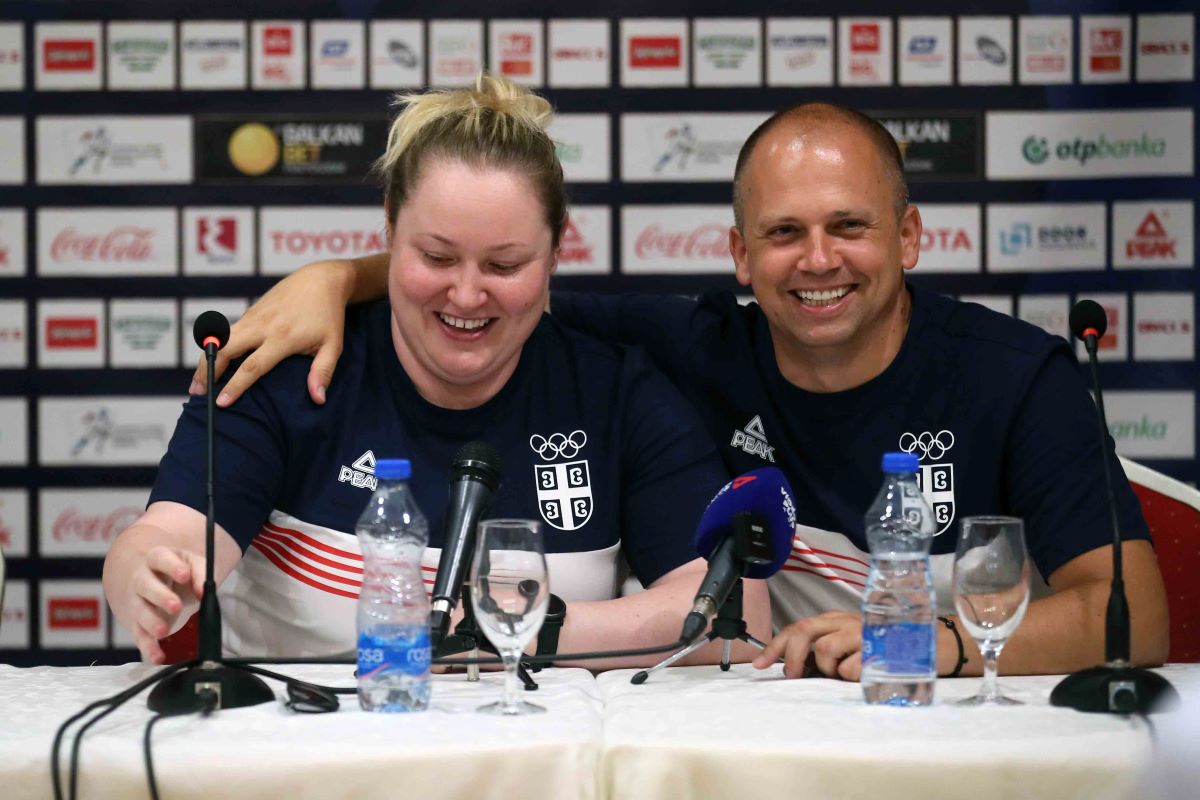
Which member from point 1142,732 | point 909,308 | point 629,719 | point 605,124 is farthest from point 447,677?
point 605,124

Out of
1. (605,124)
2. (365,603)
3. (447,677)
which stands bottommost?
(447,677)

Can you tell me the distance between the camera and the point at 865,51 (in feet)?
12.5

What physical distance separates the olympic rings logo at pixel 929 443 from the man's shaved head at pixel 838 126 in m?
0.34

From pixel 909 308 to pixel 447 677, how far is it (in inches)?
39.5

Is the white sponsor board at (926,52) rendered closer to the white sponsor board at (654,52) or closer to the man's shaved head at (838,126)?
the white sponsor board at (654,52)

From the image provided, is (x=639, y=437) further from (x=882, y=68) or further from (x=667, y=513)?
(x=882, y=68)

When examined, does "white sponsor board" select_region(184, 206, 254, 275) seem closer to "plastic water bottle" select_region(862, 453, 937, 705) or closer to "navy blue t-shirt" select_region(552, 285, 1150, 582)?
"navy blue t-shirt" select_region(552, 285, 1150, 582)

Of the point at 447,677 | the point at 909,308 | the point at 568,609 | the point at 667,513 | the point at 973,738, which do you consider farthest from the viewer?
the point at 909,308

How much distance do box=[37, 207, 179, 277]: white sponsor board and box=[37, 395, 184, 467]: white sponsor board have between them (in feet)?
1.28

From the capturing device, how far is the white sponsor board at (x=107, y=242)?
3.84 m

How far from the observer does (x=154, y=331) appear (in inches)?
151

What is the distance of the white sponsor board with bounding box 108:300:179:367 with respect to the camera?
3842 millimetres

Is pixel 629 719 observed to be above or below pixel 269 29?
below

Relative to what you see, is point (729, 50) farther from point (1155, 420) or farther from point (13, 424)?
point (13, 424)
